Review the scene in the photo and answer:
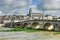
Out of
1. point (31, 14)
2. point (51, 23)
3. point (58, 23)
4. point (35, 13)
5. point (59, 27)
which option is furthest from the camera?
point (35, 13)

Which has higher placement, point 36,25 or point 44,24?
point 44,24

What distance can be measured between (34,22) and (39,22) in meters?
3.09

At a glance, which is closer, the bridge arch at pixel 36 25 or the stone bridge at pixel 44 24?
the stone bridge at pixel 44 24

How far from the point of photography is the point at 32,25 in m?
71.1

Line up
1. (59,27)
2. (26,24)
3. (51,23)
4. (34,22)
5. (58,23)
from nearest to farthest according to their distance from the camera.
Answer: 1. (59,27)
2. (58,23)
3. (51,23)
4. (34,22)
5. (26,24)

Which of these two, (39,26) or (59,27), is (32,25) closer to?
(39,26)

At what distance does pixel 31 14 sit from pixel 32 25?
7090 cm

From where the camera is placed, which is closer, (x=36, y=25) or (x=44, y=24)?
(x=44, y=24)

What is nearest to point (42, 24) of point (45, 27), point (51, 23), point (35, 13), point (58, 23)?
point (45, 27)

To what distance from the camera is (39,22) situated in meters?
67.5

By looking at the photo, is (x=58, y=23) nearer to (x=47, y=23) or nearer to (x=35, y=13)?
(x=47, y=23)

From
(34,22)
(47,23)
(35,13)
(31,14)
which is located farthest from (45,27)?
(35,13)

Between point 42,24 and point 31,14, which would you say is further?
point 31,14

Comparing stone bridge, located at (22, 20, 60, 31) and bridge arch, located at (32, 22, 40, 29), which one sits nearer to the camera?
stone bridge, located at (22, 20, 60, 31)
